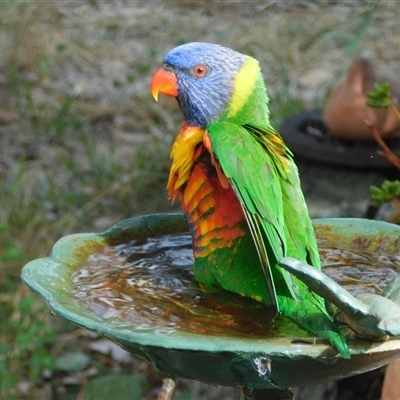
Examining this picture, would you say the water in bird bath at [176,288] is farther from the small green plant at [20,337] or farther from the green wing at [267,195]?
the small green plant at [20,337]

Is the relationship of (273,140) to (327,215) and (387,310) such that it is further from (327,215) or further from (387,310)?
(327,215)

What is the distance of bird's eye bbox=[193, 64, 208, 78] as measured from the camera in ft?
5.57

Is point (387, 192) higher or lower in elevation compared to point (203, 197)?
lower

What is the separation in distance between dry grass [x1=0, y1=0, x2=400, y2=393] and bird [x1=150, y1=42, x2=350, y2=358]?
2030 mm

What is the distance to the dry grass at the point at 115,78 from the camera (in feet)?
13.1

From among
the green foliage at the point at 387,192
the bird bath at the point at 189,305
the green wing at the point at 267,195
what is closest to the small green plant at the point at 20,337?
the bird bath at the point at 189,305

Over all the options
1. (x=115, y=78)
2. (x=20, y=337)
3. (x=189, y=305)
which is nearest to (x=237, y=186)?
(x=189, y=305)

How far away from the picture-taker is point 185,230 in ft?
6.58

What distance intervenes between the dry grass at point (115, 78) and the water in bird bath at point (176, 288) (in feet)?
5.98

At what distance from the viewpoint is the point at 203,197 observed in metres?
1.63

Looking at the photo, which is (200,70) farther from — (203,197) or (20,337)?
(20,337)

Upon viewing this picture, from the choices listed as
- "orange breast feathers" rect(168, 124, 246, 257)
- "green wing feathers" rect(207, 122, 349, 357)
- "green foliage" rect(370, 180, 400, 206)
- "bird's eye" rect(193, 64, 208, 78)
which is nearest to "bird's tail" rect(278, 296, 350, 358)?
"green wing feathers" rect(207, 122, 349, 357)

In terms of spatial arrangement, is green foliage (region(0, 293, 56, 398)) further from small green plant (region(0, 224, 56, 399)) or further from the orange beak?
the orange beak

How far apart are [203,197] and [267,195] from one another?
188 millimetres
